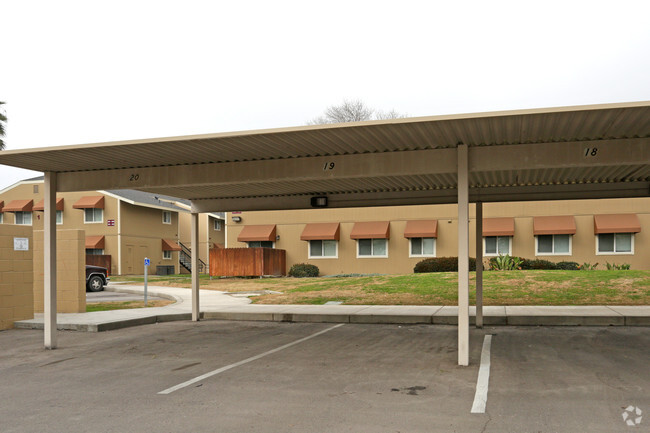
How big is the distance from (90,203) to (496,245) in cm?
2649

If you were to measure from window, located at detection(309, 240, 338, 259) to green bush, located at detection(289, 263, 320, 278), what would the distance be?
0.97 meters

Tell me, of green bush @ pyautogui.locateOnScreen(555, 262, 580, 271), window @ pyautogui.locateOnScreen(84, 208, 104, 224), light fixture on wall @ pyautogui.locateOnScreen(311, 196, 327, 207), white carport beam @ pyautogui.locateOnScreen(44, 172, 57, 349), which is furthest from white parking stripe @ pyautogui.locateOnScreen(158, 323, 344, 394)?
window @ pyautogui.locateOnScreen(84, 208, 104, 224)

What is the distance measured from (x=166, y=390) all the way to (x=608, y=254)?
26.1 meters

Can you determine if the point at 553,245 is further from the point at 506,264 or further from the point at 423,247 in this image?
the point at 423,247

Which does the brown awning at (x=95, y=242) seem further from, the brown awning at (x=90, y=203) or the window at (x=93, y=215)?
the brown awning at (x=90, y=203)

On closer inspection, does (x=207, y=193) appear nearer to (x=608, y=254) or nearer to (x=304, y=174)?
(x=304, y=174)

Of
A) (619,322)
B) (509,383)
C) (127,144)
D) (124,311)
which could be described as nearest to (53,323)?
(127,144)

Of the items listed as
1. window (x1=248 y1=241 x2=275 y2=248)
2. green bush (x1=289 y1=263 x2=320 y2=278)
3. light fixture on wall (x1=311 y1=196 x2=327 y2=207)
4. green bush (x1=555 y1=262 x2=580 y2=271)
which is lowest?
green bush (x1=289 y1=263 x2=320 y2=278)

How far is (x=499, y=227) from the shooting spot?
2867 centimetres

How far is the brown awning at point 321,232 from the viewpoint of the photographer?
31.2 meters

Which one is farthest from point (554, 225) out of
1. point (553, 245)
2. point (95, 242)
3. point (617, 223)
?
point (95, 242)

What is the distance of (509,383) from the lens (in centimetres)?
697

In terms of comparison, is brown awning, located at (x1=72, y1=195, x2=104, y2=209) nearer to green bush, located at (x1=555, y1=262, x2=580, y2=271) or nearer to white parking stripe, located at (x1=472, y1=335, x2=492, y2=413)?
green bush, located at (x1=555, y1=262, x2=580, y2=271)

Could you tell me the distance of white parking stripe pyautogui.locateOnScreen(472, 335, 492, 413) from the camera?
5941mm
